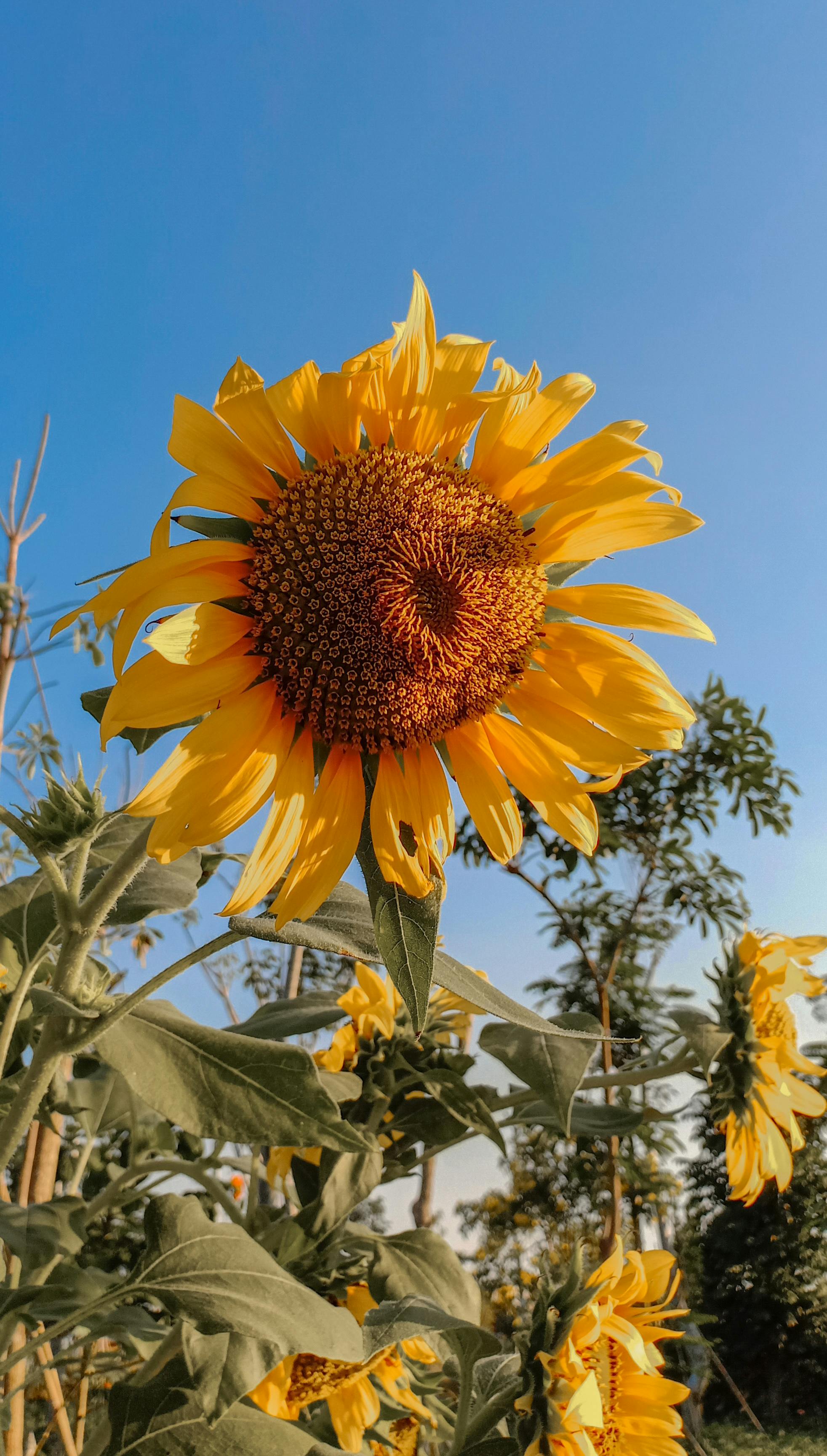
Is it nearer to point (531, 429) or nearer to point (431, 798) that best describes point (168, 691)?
point (431, 798)

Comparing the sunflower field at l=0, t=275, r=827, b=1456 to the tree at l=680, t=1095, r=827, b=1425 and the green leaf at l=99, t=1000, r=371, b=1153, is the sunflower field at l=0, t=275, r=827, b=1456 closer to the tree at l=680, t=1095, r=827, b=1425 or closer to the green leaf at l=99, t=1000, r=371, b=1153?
the green leaf at l=99, t=1000, r=371, b=1153

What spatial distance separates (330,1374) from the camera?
4.20 feet

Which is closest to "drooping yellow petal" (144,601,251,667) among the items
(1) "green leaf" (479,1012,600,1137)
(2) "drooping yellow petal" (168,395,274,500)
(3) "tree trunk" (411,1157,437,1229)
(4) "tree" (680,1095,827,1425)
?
(2) "drooping yellow petal" (168,395,274,500)

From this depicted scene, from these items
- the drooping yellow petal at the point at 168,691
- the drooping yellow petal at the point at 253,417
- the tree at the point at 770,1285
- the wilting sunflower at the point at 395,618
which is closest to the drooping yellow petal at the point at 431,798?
the wilting sunflower at the point at 395,618

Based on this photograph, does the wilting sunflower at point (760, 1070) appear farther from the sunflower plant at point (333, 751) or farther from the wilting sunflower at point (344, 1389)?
the wilting sunflower at point (344, 1389)

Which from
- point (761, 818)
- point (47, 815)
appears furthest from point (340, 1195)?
point (761, 818)

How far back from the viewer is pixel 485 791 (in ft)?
3.11

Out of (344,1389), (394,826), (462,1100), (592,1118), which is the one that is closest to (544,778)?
(394,826)

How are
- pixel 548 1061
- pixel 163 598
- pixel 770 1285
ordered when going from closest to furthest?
pixel 163 598 → pixel 548 1061 → pixel 770 1285

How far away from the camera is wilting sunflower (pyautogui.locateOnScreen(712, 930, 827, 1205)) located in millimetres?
1462

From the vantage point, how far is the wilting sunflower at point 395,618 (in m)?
0.81

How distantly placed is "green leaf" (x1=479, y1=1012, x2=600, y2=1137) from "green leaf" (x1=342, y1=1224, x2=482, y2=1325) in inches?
12.6

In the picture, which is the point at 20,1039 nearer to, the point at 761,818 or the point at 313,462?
the point at 313,462

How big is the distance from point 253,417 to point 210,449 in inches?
1.9
